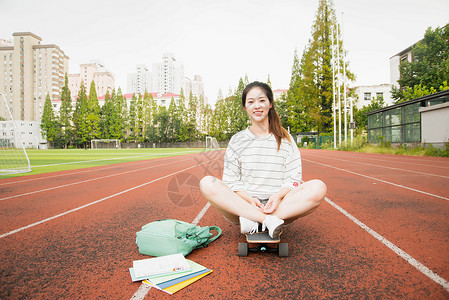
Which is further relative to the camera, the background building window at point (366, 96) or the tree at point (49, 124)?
the tree at point (49, 124)

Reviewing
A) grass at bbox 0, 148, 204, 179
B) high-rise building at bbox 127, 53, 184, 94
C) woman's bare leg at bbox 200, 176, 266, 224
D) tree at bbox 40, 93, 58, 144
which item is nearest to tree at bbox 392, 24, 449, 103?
grass at bbox 0, 148, 204, 179

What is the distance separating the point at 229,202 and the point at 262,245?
50cm

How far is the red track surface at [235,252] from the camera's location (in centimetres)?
165

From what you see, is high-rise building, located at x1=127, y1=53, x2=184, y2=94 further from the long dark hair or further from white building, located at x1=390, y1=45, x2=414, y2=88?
the long dark hair

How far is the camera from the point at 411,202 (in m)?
3.94

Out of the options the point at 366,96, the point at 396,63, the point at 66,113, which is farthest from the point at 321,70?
the point at 66,113

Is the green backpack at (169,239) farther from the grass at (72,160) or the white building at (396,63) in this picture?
the white building at (396,63)

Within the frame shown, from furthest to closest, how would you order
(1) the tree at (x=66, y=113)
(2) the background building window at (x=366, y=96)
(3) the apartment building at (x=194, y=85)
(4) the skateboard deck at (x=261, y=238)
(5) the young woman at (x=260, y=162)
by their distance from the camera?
(3) the apartment building at (x=194, y=85), (1) the tree at (x=66, y=113), (2) the background building window at (x=366, y=96), (5) the young woman at (x=260, y=162), (4) the skateboard deck at (x=261, y=238)

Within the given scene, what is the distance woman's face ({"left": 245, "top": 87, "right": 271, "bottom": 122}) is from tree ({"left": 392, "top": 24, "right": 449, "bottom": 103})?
28335mm

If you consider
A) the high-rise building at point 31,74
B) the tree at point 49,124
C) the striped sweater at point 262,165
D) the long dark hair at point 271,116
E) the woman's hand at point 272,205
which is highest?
the high-rise building at point 31,74

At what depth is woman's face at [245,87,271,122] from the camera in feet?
7.80

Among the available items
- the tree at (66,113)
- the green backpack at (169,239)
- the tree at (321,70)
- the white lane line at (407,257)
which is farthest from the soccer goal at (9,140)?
the tree at (66,113)

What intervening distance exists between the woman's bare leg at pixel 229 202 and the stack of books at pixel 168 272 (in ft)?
1.68

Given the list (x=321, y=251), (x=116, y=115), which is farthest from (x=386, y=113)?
(x=116, y=115)
